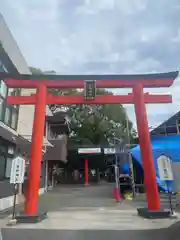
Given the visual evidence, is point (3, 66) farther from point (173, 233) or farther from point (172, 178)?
point (173, 233)

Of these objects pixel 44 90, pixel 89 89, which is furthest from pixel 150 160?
pixel 44 90

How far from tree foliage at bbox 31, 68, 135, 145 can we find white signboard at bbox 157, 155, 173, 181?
24.1 metres

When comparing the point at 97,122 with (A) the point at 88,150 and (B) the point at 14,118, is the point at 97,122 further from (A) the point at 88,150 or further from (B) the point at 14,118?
(B) the point at 14,118

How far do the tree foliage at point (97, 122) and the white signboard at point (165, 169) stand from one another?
24117 millimetres

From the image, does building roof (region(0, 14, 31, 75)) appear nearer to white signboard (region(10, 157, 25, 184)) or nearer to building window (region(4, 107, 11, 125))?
building window (region(4, 107, 11, 125))

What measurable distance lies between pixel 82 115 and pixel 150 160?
83.0 feet

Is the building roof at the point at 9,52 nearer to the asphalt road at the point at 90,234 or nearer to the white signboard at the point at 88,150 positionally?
the asphalt road at the point at 90,234

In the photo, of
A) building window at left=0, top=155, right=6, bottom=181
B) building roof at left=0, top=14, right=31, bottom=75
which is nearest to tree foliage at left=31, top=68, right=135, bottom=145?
building roof at left=0, top=14, right=31, bottom=75

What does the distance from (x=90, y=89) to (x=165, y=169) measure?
4.23 metres

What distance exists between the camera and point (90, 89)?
896 centimetres

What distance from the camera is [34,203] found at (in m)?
7.64

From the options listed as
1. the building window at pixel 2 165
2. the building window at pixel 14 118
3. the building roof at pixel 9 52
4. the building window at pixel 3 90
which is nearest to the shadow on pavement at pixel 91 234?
the building window at pixel 2 165

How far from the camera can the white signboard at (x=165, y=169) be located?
7926mm

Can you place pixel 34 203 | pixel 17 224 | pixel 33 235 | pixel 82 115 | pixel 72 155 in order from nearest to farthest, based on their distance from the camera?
pixel 33 235 < pixel 17 224 < pixel 34 203 < pixel 72 155 < pixel 82 115
